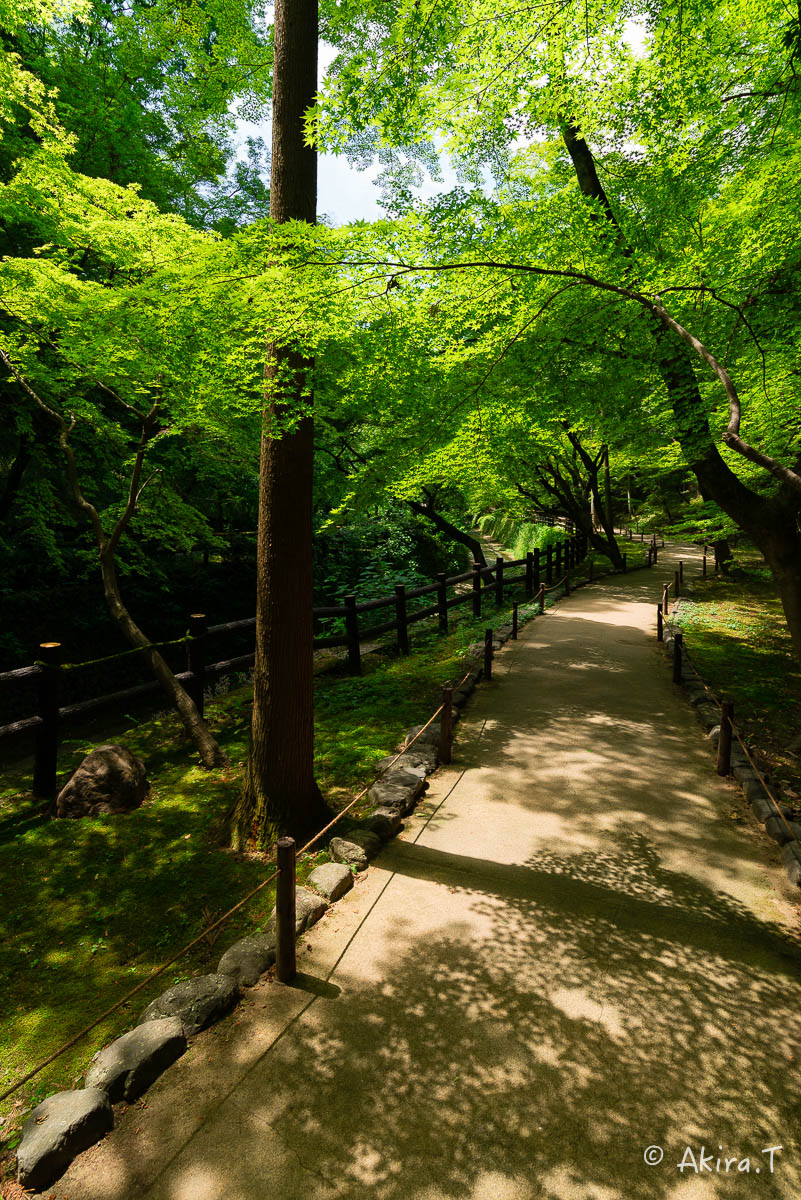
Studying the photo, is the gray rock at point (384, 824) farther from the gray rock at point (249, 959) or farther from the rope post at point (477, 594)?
the rope post at point (477, 594)

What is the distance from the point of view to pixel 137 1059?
2.44m

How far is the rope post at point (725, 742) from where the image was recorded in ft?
17.8

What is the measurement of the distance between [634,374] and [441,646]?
241 inches

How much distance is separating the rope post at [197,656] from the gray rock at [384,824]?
3084 millimetres

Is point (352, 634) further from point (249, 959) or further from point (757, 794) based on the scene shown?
point (249, 959)

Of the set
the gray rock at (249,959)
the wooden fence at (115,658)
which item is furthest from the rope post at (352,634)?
the gray rock at (249,959)

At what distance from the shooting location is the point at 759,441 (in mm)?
8336

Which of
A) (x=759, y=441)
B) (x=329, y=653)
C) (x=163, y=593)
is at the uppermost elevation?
(x=759, y=441)

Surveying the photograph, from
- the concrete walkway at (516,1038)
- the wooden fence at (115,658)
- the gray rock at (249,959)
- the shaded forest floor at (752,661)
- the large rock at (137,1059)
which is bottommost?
the concrete walkway at (516,1038)

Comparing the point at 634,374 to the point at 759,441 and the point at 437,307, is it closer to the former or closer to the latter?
the point at 759,441

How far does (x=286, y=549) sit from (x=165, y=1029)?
3.08 m

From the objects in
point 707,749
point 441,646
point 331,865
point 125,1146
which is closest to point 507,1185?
point 125,1146

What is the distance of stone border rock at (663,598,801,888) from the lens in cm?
409

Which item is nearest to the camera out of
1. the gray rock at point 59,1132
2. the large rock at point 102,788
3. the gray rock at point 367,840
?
the gray rock at point 59,1132
